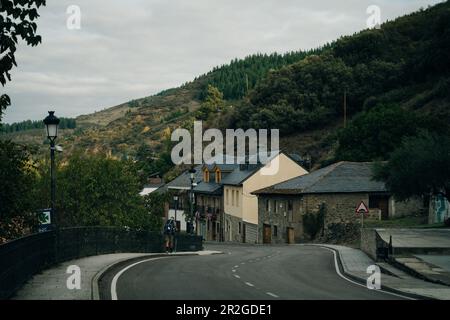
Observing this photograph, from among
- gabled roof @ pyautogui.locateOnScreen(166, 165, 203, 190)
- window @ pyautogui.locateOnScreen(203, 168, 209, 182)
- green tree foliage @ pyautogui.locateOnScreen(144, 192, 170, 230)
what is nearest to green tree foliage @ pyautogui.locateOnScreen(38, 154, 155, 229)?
green tree foliage @ pyautogui.locateOnScreen(144, 192, 170, 230)

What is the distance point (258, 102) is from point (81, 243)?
9653 centimetres

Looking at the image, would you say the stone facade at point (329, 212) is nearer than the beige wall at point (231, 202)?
Yes

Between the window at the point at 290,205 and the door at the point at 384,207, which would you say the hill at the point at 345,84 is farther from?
the window at the point at 290,205

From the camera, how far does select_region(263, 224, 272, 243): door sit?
66.6 metres

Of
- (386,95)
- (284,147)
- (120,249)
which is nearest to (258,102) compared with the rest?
(284,147)

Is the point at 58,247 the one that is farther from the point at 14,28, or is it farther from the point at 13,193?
the point at 14,28

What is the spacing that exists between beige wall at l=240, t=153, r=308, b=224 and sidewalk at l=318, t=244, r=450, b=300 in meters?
37.4

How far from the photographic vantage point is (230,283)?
67.8 feet

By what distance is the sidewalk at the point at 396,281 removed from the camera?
19.7 m

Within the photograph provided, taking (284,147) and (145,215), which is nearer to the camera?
(145,215)

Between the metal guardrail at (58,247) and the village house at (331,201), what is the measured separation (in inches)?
812

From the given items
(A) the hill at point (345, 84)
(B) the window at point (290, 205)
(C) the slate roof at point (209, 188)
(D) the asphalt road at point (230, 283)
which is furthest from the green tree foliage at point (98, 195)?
(A) the hill at point (345, 84)
